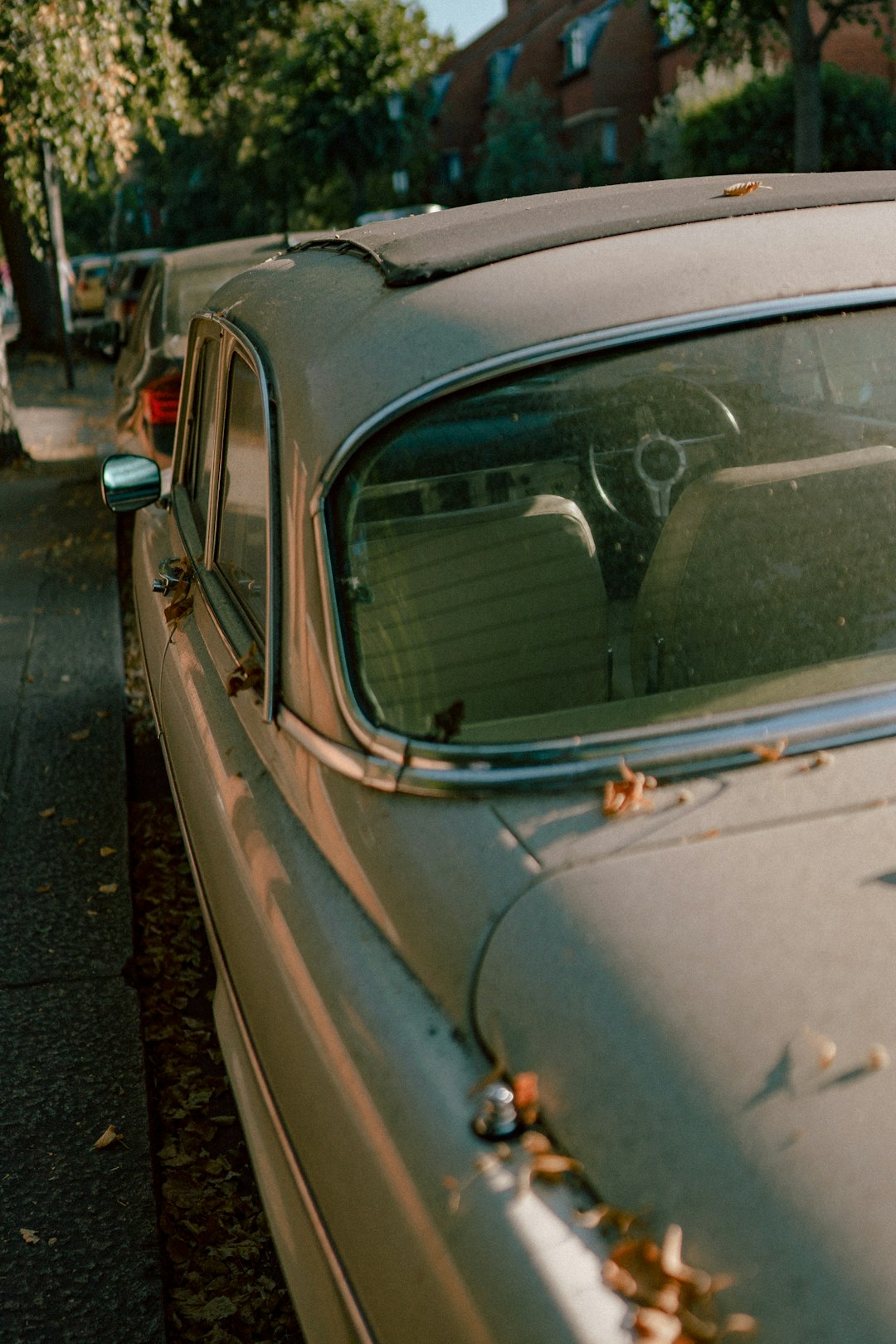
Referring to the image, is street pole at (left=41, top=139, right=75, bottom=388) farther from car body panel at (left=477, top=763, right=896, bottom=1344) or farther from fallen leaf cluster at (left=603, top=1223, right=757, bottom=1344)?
fallen leaf cluster at (left=603, top=1223, right=757, bottom=1344)

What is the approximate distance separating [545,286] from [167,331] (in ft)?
22.5

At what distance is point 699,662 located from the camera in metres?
2.09

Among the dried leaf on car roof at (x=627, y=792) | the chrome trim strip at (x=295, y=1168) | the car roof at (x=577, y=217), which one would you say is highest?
the car roof at (x=577, y=217)

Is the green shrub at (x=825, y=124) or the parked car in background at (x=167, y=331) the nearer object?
the parked car in background at (x=167, y=331)

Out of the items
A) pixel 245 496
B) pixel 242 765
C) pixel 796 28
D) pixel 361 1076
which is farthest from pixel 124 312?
pixel 361 1076

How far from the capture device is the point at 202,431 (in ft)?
12.3

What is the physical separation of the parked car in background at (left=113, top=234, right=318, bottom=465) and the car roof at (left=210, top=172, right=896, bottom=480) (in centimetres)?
561

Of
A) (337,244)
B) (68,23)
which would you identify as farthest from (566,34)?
(337,244)

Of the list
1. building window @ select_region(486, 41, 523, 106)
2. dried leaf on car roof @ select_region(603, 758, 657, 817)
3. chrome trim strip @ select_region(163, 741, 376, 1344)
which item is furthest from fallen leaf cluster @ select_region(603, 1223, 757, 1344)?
building window @ select_region(486, 41, 523, 106)

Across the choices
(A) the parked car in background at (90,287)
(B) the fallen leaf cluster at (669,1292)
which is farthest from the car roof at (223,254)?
(A) the parked car in background at (90,287)

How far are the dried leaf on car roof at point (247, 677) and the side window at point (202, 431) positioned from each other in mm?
973

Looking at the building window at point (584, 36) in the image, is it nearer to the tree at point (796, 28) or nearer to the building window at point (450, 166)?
the building window at point (450, 166)

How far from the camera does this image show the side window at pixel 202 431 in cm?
346

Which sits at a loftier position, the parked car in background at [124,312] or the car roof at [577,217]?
the parked car in background at [124,312]
